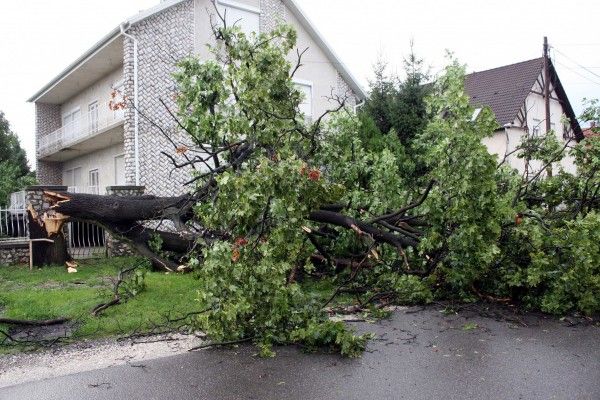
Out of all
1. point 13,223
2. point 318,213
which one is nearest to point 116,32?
point 13,223

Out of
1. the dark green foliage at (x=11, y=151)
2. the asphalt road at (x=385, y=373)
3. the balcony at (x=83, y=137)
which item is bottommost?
the asphalt road at (x=385, y=373)

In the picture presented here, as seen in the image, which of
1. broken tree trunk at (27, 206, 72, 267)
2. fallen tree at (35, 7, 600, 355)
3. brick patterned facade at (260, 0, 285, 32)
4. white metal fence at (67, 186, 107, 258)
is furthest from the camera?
brick patterned facade at (260, 0, 285, 32)

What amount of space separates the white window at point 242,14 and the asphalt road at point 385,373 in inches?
539

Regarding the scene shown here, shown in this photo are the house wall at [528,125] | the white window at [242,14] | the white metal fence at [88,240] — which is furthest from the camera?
the house wall at [528,125]

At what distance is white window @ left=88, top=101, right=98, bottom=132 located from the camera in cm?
1843

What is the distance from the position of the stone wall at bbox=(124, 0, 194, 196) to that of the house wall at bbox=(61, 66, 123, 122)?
8.66ft

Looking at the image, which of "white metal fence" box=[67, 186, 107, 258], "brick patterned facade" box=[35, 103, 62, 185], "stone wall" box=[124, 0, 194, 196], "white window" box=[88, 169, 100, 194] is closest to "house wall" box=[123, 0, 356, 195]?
"stone wall" box=[124, 0, 194, 196]

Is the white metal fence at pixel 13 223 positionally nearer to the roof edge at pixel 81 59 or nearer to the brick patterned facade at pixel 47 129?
the roof edge at pixel 81 59

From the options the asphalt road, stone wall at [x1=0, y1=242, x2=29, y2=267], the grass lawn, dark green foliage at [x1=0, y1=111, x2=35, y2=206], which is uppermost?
dark green foliage at [x1=0, y1=111, x2=35, y2=206]

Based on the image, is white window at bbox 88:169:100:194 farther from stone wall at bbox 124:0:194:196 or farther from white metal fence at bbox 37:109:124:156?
stone wall at bbox 124:0:194:196

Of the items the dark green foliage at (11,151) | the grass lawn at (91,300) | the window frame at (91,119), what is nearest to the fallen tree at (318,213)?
the grass lawn at (91,300)

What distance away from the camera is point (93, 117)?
19.2m

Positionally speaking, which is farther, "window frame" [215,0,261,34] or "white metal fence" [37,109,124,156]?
"white metal fence" [37,109,124,156]

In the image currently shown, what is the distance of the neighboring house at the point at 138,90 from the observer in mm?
14875
